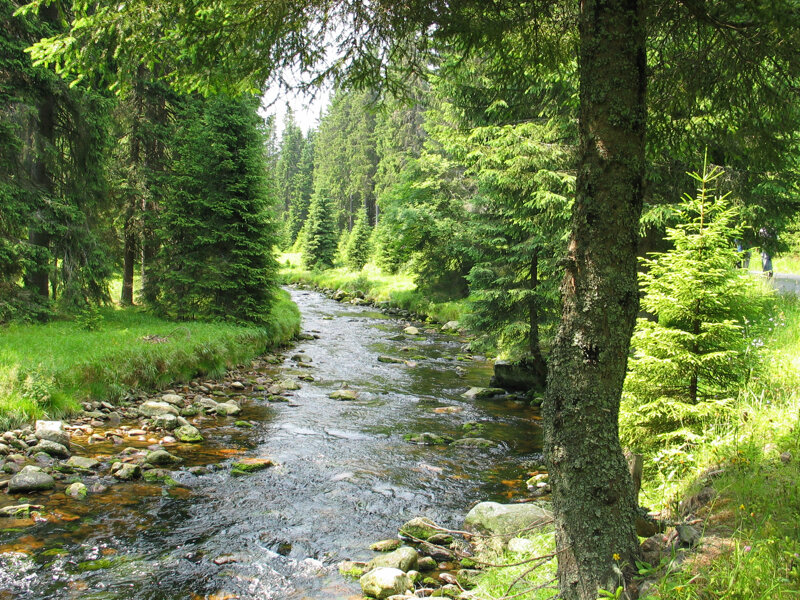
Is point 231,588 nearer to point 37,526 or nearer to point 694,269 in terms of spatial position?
point 37,526

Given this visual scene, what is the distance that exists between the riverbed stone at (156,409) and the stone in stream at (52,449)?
209 cm

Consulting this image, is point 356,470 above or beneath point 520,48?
beneath

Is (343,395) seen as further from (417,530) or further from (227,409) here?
(417,530)

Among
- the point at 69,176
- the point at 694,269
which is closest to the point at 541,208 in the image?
the point at 694,269

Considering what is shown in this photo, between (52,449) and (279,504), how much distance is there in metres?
3.51

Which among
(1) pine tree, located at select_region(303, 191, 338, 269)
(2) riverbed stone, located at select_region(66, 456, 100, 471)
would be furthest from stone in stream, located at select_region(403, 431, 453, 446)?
(1) pine tree, located at select_region(303, 191, 338, 269)

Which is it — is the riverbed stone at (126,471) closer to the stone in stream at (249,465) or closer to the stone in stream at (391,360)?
the stone in stream at (249,465)

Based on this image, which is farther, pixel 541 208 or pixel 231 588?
pixel 541 208

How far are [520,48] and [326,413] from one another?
817 centimetres

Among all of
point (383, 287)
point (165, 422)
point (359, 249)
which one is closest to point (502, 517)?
point (165, 422)

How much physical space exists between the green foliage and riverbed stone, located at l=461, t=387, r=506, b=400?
6583mm

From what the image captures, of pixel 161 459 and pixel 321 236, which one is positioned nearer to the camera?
pixel 161 459

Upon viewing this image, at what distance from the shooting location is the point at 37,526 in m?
5.44

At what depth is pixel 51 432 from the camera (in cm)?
754
